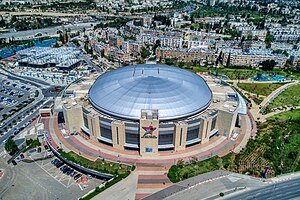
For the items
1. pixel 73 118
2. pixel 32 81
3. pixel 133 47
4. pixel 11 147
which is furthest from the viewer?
pixel 133 47

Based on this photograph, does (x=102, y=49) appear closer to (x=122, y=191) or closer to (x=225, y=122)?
(x=225, y=122)

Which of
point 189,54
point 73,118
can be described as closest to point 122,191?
point 73,118

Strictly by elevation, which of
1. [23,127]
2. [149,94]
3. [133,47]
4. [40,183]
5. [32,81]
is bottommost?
[40,183]

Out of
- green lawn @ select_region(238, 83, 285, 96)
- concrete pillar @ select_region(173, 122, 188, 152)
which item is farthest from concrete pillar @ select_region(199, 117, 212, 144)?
green lawn @ select_region(238, 83, 285, 96)

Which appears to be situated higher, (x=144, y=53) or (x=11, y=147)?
(x=144, y=53)

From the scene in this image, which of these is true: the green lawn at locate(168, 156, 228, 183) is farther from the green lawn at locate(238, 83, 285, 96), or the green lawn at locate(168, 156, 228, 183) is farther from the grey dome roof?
the green lawn at locate(238, 83, 285, 96)

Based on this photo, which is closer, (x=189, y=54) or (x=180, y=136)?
(x=180, y=136)

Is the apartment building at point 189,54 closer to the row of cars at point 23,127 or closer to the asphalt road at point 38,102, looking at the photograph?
the asphalt road at point 38,102
